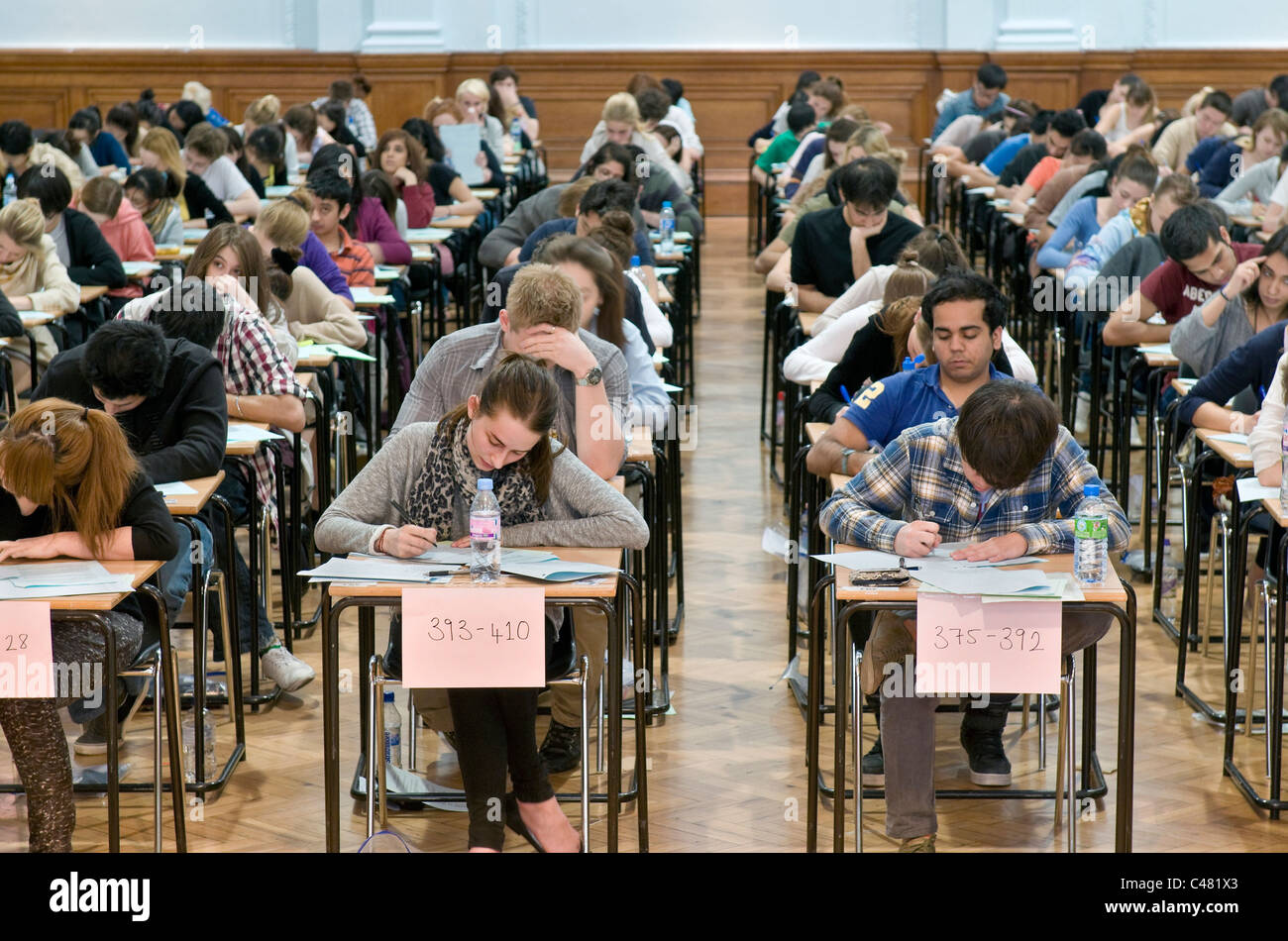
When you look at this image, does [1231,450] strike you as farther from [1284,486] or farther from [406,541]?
[406,541]

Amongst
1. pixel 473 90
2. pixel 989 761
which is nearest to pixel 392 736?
pixel 989 761

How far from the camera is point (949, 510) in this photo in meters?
3.79

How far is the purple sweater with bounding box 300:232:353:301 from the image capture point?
6.69 metres

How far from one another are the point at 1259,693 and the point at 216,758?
2986 millimetres

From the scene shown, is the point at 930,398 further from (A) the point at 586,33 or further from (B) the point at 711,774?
(A) the point at 586,33

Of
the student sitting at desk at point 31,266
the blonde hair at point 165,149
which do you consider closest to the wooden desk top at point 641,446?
the student sitting at desk at point 31,266

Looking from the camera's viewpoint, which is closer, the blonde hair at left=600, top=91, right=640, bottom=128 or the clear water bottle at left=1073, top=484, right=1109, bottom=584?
the clear water bottle at left=1073, top=484, right=1109, bottom=584

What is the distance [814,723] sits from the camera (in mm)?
3502

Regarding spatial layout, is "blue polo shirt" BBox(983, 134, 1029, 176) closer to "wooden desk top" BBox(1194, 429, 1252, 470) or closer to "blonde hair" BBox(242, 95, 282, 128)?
"blonde hair" BBox(242, 95, 282, 128)

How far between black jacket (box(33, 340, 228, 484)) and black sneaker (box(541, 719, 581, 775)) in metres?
1.11

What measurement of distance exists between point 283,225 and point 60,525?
2.86 meters

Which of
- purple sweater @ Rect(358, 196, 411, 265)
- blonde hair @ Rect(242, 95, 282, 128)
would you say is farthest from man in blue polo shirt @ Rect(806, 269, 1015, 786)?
blonde hair @ Rect(242, 95, 282, 128)

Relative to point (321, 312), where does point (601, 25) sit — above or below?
above

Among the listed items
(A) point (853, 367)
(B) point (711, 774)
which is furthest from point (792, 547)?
(B) point (711, 774)
